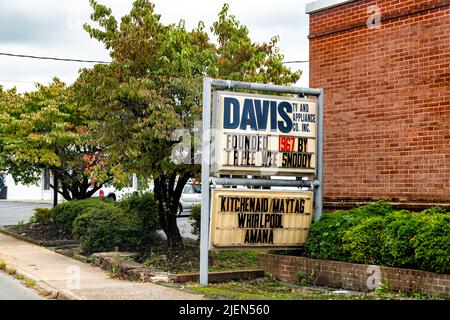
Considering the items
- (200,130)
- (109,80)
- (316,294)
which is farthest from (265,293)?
(109,80)

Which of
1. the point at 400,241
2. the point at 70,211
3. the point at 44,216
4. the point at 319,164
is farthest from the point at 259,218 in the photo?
the point at 44,216

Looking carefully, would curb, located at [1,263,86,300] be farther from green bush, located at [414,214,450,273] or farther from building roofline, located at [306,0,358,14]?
building roofline, located at [306,0,358,14]

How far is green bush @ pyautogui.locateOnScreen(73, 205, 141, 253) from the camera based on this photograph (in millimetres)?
16656

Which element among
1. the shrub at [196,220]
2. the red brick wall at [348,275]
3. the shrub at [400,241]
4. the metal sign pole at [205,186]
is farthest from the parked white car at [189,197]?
the shrub at [400,241]

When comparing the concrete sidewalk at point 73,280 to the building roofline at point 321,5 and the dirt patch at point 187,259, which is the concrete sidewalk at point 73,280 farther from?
the building roofline at point 321,5

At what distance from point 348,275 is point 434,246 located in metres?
1.77

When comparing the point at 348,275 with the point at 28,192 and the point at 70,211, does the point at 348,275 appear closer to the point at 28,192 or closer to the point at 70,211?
the point at 70,211

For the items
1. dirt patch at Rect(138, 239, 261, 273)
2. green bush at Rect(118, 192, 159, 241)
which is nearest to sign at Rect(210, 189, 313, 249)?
dirt patch at Rect(138, 239, 261, 273)

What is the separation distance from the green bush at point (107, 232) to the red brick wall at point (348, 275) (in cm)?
455

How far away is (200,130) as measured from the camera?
14695mm

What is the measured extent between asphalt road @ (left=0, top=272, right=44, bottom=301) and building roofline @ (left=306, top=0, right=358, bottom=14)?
26.4ft

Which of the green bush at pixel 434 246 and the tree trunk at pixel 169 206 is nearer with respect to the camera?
the green bush at pixel 434 246

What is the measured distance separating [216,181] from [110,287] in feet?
8.33

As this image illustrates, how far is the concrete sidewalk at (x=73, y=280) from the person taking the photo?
10.6 metres
